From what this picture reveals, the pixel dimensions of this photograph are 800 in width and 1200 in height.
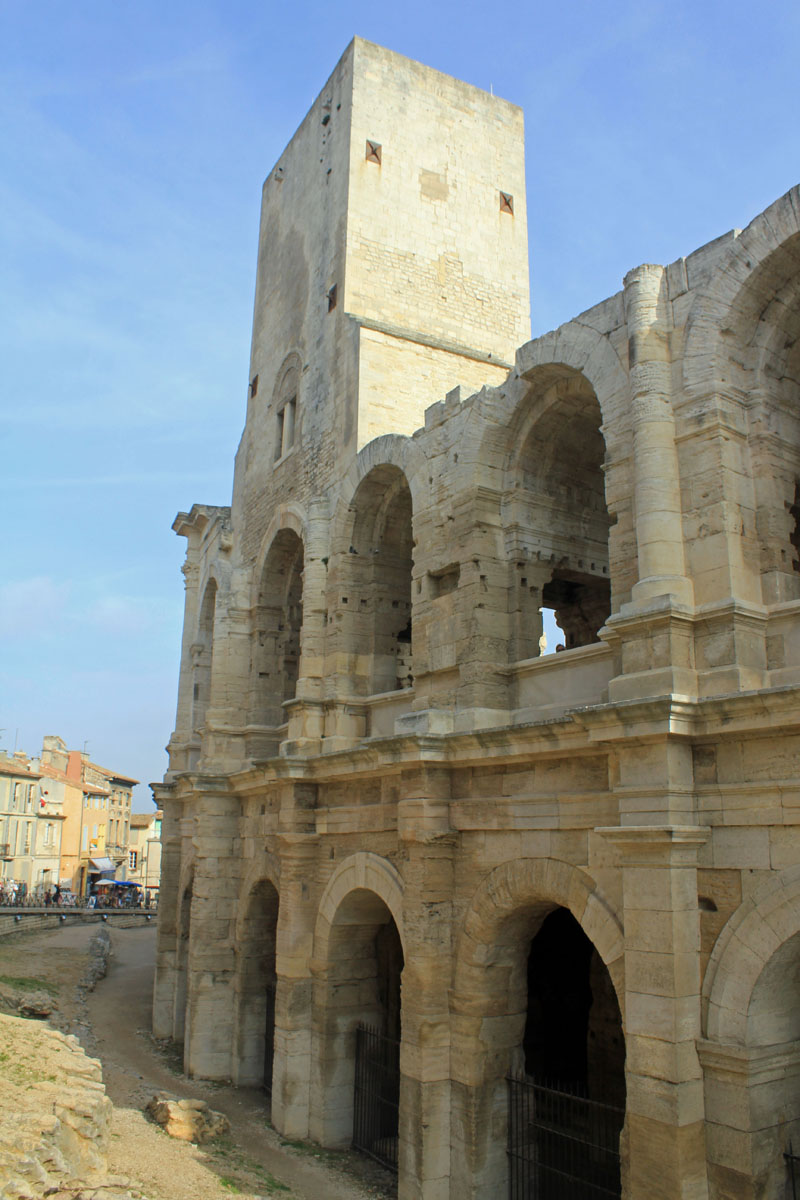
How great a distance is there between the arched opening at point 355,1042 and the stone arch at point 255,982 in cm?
269

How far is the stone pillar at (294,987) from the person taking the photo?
40.7 feet

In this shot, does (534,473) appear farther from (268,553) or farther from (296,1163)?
(296,1163)

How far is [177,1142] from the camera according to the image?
10812mm

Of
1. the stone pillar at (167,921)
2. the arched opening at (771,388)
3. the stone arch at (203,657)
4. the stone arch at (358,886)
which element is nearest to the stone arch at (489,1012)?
the stone arch at (358,886)

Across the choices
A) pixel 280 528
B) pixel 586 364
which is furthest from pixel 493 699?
pixel 280 528

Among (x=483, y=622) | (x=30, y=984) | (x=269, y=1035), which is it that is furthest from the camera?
(x=30, y=984)

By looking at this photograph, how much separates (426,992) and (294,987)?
364 cm

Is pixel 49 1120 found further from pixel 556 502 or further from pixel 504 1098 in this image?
pixel 556 502

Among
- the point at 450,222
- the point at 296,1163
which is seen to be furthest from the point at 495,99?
the point at 296,1163

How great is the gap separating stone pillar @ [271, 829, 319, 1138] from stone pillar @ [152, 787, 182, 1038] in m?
6.77

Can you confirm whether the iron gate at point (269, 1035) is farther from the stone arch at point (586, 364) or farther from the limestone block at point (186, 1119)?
the stone arch at point (586, 364)

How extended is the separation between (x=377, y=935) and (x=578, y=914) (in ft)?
16.6

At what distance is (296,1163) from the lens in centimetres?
1144

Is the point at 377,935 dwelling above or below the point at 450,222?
below
